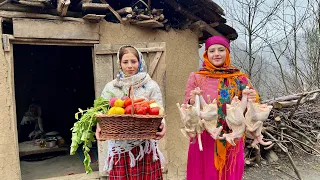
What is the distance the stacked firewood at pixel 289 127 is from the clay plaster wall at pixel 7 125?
3.79 metres

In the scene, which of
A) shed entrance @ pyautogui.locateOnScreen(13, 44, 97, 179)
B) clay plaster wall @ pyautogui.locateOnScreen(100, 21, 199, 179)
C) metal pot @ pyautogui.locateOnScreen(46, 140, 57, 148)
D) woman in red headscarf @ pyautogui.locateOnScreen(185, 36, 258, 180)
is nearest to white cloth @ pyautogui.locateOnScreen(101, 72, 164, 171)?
woman in red headscarf @ pyautogui.locateOnScreen(185, 36, 258, 180)

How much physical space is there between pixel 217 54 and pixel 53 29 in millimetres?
2331

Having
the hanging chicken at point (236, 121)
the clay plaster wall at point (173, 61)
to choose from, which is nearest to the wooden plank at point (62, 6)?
the clay plaster wall at point (173, 61)

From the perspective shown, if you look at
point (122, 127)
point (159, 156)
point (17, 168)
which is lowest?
point (17, 168)

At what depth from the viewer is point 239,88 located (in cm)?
243

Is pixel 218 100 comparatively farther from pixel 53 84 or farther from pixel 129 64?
pixel 53 84

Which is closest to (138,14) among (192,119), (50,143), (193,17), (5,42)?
(193,17)

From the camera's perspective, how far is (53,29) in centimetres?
370

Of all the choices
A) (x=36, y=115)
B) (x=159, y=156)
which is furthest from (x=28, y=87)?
(x=159, y=156)

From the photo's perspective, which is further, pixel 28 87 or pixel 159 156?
pixel 28 87

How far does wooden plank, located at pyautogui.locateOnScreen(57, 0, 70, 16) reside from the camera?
3426 millimetres

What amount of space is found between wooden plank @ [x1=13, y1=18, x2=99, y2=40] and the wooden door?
0.23 m

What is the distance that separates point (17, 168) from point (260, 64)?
401 inches

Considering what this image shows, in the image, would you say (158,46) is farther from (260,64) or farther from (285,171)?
(260,64)
